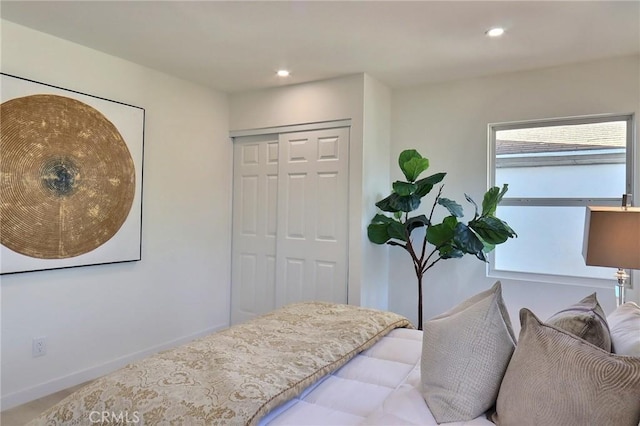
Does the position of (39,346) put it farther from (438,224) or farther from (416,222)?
(438,224)

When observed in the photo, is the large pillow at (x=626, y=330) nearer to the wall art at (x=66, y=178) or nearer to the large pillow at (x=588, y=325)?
the large pillow at (x=588, y=325)

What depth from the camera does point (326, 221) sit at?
3537mm

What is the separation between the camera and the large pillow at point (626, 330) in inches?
46.5

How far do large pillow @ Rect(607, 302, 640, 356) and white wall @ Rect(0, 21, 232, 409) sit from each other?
10.2 feet

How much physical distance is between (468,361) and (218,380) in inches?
33.0

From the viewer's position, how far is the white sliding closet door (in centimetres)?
348

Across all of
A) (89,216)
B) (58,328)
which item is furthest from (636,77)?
(58,328)

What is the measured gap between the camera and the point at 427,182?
3.12 metres

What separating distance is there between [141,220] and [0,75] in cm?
131

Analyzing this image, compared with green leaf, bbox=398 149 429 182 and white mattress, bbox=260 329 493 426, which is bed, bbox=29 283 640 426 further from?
green leaf, bbox=398 149 429 182

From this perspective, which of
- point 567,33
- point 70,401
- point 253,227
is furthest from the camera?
point 253,227

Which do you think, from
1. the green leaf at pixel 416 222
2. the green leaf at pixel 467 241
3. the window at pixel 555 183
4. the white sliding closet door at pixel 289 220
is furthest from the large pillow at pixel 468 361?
the window at pixel 555 183

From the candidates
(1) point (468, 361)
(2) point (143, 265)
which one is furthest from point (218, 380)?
(2) point (143, 265)

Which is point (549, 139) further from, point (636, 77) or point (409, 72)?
point (409, 72)
